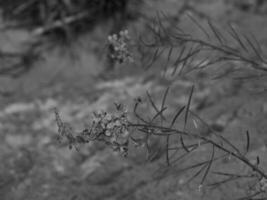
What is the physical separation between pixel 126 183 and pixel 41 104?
36.3 inches

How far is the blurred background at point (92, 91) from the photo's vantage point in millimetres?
2094

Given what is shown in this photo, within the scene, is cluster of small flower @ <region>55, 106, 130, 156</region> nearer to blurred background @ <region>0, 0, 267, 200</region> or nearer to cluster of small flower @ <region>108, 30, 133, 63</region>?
cluster of small flower @ <region>108, 30, 133, 63</region>

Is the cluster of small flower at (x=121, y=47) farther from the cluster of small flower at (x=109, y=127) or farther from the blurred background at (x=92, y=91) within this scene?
the cluster of small flower at (x=109, y=127)

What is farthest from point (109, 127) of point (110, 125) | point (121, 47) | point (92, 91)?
point (92, 91)

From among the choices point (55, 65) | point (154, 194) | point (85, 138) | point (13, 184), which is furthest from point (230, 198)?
point (55, 65)

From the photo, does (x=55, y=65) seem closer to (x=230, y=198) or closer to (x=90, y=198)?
(x=90, y=198)

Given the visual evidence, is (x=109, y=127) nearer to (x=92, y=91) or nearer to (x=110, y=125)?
(x=110, y=125)

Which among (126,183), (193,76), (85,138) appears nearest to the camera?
(85,138)

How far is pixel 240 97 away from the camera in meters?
2.51

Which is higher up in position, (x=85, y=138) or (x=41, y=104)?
(x=41, y=104)

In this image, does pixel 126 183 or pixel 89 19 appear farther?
pixel 89 19

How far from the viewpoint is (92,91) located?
2.82 meters

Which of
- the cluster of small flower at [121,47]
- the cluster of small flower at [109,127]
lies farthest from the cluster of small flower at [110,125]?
the cluster of small flower at [121,47]

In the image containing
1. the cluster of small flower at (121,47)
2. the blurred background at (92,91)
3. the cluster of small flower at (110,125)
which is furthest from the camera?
the blurred background at (92,91)
